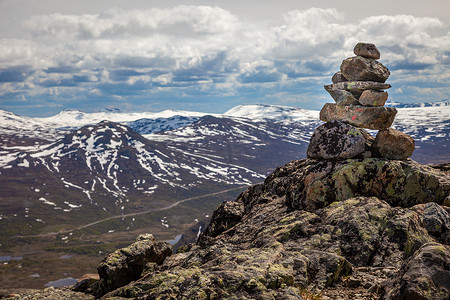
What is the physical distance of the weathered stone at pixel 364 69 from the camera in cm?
3584

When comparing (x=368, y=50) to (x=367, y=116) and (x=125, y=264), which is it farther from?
(x=125, y=264)

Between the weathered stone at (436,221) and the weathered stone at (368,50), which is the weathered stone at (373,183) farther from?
the weathered stone at (368,50)

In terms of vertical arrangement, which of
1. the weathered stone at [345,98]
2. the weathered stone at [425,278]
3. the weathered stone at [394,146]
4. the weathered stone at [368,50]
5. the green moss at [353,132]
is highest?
the weathered stone at [368,50]

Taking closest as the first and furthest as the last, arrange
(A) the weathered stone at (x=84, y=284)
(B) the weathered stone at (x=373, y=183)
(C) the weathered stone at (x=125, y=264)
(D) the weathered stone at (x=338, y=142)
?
1. (B) the weathered stone at (x=373, y=183)
2. (C) the weathered stone at (x=125, y=264)
3. (D) the weathered stone at (x=338, y=142)
4. (A) the weathered stone at (x=84, y=284)

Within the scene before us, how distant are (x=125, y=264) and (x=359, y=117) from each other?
2580cm

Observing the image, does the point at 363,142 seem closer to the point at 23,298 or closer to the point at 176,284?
the point at 176,284

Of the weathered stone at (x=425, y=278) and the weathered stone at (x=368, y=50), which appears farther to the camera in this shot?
the weathered stone at (x=368, y=50)

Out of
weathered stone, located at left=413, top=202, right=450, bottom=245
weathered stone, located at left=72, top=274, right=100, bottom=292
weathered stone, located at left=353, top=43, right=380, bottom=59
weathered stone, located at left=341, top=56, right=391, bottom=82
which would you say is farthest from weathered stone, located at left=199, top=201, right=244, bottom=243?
weathered stone, located at left=353, top=43, right=380, bottom=59

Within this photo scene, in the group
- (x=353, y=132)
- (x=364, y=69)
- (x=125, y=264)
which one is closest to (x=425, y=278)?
(x=353, y=132)

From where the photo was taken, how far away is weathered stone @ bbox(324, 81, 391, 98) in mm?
35625

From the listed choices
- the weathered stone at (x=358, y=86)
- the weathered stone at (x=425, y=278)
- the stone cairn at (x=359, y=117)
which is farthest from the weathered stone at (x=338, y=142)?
the weathered stone at (x=425, y=278)

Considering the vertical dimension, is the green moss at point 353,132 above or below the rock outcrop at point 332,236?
above

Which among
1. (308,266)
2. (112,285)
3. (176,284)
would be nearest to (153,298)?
(176,284)

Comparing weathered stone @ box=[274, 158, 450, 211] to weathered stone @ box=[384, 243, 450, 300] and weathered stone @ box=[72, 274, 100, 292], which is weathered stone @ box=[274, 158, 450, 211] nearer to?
weathered stone @ box=[384, 243, 450, 300]
